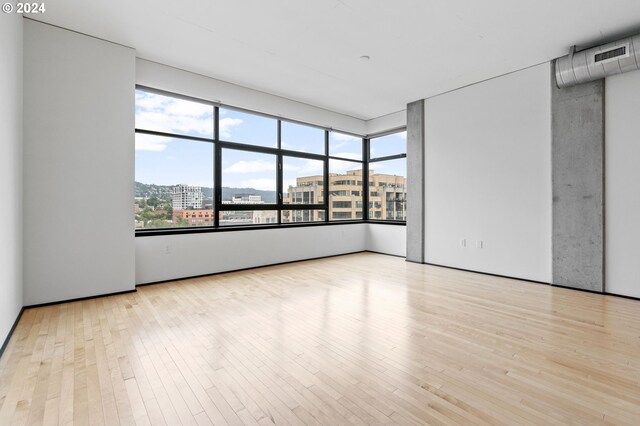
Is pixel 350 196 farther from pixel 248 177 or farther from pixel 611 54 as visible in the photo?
pixel 611 54

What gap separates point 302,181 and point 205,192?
2176 millimetres

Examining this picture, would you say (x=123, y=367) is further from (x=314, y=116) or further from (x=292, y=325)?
(x=314, y=116)

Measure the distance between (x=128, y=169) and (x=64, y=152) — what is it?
26.7 inches

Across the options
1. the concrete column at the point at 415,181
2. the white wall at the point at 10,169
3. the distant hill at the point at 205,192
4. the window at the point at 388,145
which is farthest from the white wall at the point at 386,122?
the white wall at the point at 10,169

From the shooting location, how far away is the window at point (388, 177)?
271 inches

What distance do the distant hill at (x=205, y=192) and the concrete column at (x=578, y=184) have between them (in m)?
4.73

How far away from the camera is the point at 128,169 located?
13.4 feet

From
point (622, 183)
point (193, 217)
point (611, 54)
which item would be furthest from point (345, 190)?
point (611, 54)

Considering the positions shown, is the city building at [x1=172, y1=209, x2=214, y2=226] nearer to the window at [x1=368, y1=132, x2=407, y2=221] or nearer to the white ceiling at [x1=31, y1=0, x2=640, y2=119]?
the white ceiling at [x1=31, y1=0, x2=640, y2=119]

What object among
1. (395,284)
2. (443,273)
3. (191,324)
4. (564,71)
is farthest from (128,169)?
(564,71)

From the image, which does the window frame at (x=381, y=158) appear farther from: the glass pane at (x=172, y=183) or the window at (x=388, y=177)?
the glass pane at (x=172, y=183)

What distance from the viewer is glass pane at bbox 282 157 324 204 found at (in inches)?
248

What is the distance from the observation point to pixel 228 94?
5211 mm

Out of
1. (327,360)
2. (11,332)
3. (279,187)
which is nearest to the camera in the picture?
(327,360)
